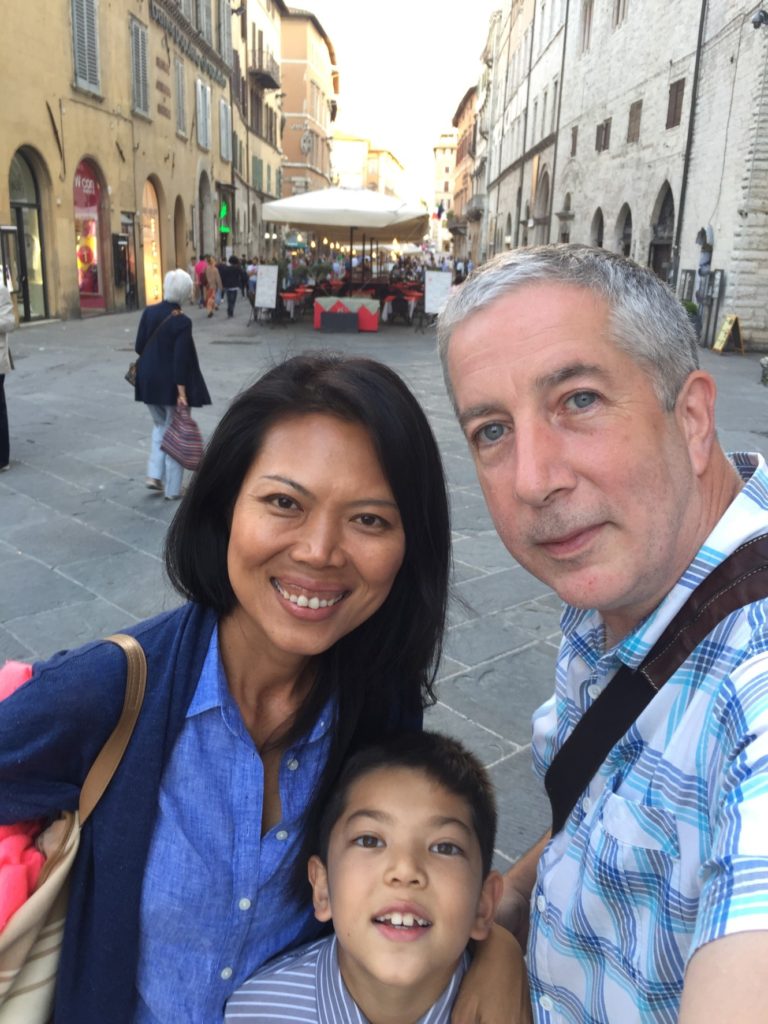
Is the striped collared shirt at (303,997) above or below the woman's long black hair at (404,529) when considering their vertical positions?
below

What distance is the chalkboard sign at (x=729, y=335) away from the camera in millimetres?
14562

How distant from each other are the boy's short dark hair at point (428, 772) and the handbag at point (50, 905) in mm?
387

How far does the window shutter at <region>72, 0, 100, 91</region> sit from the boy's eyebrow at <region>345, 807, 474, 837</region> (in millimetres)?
18499

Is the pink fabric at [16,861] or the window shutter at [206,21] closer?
the pink fabric at [16,861]

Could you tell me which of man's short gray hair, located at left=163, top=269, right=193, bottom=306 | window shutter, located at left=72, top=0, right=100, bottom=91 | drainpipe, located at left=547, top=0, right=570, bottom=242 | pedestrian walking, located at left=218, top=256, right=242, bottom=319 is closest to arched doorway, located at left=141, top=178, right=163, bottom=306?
pedestrian walking, located at left=218, top=256, right=242, bottom=319

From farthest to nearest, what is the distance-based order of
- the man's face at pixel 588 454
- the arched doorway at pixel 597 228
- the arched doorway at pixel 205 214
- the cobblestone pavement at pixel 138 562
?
the arched doorway at pixel 205 214 → the arched doorway at pixel 597 228 → the cobblestone pavement at pixel 138 562 → the man's face at pixel 588 454

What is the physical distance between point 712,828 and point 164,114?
24530 mm

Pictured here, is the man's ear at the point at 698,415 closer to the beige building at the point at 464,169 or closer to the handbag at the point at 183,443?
the handbag at the point at 183,443

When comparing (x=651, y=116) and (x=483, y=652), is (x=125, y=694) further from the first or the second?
(x=651, y=116)

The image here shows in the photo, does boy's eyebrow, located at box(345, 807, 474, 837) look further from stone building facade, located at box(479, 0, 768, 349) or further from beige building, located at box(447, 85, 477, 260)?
beige building, located at box(447, 85, 477, 260)

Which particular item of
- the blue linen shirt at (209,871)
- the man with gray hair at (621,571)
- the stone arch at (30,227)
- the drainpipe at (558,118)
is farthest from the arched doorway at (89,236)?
the man with gray hair at (621,571)

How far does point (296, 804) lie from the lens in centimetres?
136

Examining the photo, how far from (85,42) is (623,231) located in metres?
13.2

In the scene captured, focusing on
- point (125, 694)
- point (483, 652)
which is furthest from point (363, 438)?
point (483, 652)
